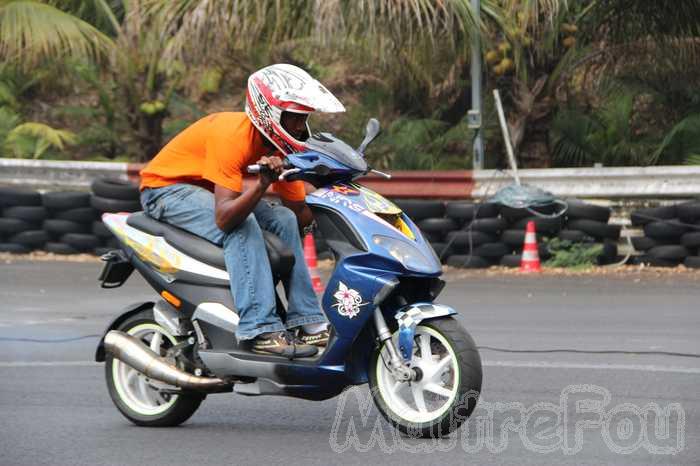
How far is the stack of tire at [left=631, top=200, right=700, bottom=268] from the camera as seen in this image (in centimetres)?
1359

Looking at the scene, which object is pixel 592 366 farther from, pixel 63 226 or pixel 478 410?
pixel 63 226

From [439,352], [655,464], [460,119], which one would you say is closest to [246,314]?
[439,352]

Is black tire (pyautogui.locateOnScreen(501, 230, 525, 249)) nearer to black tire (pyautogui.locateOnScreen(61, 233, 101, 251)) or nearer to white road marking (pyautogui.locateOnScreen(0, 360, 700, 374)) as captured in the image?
black tire (pyautogui.locateOnScreen(61, 233, 101, 251))

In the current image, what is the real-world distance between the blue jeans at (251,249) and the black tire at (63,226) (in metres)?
8.94

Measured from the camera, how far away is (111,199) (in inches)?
608

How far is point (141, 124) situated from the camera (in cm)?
1955

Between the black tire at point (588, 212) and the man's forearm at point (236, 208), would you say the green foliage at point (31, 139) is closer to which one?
the black tire at point (588, 212)

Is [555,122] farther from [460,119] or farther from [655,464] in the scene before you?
[655,464]

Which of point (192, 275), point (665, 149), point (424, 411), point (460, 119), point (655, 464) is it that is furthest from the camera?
point (460, 119)

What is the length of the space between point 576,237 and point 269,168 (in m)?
8.44

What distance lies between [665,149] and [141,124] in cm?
730

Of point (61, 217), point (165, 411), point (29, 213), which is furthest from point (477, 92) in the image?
point (165, 411)

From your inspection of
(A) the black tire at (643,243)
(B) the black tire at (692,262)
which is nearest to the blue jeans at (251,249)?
(B) the black tire at (692,262)

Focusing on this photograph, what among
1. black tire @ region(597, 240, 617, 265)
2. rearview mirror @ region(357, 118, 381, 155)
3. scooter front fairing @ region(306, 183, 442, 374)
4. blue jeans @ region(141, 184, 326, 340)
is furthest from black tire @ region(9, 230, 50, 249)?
scooter front fairing @ region(306, 183, 442, 374)
